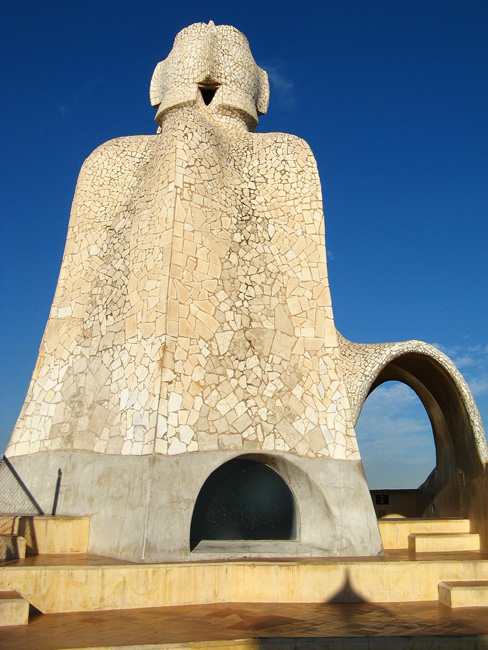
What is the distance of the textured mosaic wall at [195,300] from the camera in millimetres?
7621

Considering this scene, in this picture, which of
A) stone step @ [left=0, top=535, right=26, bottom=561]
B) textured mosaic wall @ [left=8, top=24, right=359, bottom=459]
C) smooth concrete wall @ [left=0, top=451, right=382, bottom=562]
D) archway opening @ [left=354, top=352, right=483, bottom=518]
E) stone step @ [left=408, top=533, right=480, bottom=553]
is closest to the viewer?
stone step @ [left=0, top=535, right=26, bottom=561]

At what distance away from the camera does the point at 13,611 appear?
5062mm

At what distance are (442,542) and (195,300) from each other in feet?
16.5

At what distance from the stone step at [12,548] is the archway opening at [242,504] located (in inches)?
103

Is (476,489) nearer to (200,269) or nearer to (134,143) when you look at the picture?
(200,269)

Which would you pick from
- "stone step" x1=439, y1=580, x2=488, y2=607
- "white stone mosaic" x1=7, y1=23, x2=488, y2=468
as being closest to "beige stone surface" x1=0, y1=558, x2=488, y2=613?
"stone step" x1=439, y1=580, x2=488, y2=607

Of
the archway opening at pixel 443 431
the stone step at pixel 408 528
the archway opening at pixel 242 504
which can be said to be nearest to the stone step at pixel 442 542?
the stone step at pixel 408 528

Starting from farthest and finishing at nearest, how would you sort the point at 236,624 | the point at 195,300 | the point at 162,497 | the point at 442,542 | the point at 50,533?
1. the point at 442,542
2. the point at 195,300
3. the point at 50,533
4. the point at 162,497
5. the point at 236,624

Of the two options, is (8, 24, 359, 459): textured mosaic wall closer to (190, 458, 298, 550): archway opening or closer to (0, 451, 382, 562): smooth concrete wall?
(0, 451, 382, 562): smooth concrete wall

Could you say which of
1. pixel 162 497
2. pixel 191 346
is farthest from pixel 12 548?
pixel 191 346

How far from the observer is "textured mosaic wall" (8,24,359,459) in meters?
7.62

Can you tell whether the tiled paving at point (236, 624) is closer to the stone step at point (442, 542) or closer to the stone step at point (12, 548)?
the stone step at point (12, 548)

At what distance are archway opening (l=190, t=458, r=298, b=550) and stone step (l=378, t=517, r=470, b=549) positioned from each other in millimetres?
1822

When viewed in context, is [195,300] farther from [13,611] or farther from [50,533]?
[13,611]
